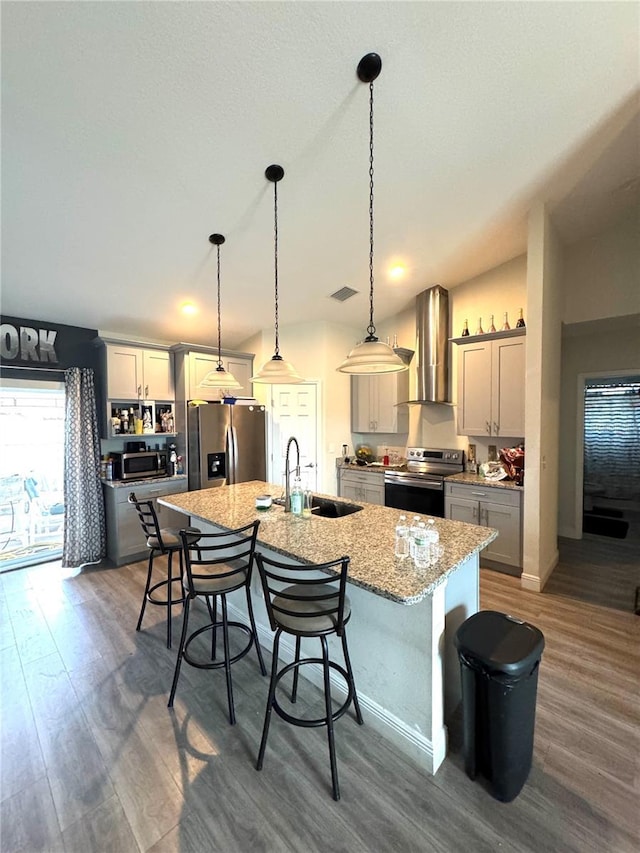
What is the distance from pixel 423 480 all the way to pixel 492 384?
1.31 m

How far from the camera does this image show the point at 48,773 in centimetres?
158

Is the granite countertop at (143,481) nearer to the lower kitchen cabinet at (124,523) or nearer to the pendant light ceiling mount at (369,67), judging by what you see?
the lower kitchen cabinet at (124,523)

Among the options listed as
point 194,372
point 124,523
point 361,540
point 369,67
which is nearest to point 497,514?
point 361,540

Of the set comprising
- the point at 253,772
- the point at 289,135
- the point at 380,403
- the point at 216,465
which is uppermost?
the point at 289,135

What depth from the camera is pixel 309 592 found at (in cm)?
179

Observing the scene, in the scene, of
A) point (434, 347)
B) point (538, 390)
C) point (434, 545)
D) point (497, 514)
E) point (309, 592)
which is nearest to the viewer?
point (434, 545)

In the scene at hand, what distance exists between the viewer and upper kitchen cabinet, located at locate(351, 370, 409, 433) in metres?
4.77

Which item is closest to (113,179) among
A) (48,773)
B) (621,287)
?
(48,773)

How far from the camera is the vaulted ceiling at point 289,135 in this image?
1.68m

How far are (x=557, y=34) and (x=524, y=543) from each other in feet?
11.6

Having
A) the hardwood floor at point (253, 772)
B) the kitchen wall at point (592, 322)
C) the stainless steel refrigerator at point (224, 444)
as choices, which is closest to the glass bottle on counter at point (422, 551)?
the hardwood floor at point (253, 772)

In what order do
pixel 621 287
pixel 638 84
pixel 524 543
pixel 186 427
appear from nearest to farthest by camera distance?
1. pixel 638 84
2. pixel 524 543
3. pixel 621 287
4. pixel 186 427

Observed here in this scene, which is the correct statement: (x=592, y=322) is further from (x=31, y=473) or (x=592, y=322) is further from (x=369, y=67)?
(x=31, y=473)

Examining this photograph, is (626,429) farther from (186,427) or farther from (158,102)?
(158,102)
